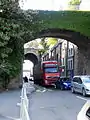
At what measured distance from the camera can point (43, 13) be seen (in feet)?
135

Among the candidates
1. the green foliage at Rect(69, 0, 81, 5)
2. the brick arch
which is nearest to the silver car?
the brick arch

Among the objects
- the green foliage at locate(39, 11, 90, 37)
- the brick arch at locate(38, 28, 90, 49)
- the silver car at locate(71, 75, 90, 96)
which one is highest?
the green foliage at locate(39, 11, 90, 37)

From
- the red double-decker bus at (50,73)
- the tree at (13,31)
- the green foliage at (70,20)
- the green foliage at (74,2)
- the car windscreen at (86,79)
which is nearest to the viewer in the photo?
the car windscreen at (86,79)

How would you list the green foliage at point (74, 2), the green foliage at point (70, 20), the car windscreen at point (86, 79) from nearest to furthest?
1. the car windscreen at point (86, 79)
2. the green foliage at point (70, 20)
3. the green foliage at point (74, 2)

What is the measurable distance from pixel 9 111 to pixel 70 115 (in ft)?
10.4

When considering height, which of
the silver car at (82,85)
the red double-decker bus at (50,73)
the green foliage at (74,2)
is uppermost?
the green foliage at (74,2)

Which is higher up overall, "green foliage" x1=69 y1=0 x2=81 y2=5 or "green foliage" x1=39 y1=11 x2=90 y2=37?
"green foliage" x1=69 y1=0 x2=81 y2=5

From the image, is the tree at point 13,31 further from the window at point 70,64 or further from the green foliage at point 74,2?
the green foliage at point 74,2

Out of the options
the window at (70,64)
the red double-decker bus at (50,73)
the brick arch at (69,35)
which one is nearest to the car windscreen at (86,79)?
the brick arch at (69,35)

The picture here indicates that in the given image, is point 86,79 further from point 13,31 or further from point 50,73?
point 50,73

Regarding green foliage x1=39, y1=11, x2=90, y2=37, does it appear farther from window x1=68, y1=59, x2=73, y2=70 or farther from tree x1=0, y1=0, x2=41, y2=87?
window x1=68, y1=59, x2=73, y2=70

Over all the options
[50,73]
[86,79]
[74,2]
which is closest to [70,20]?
[50,73]

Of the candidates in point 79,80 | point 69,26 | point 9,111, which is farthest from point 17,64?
point 9,111

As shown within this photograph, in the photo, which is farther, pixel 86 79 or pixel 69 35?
pixel 69 35
